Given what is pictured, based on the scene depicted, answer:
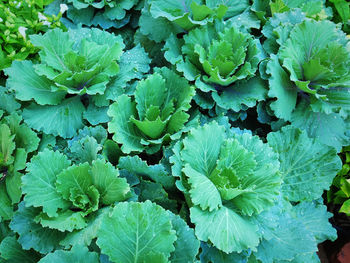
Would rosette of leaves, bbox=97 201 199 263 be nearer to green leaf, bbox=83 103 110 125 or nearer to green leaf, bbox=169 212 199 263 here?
green leaf, bbox=169 212 199 263

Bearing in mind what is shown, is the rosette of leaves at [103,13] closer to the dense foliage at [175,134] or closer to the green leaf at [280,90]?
the dense foliage at [175,134]

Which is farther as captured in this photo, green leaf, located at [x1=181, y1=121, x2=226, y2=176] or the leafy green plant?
the leafy green plant

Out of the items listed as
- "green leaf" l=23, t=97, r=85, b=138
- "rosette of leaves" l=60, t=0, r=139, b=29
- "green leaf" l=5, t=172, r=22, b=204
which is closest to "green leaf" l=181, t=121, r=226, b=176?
"green leaf" l=23, t=97, r=85, b=138

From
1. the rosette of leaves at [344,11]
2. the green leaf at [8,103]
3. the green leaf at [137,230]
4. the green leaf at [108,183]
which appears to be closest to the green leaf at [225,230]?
the green leaf at [137,230]

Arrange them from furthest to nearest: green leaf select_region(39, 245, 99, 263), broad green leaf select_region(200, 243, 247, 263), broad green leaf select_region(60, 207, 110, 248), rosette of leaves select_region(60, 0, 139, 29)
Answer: rosette of leaves select_region(60, 0, 139, 29), broad green leaf select_region(200, 243, 247, 263), broad green leaf select_region(60, 207, 110, 248), green leaf select_region(39, 245, 99, 263)

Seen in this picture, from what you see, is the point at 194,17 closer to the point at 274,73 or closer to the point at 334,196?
the point at 274,73
